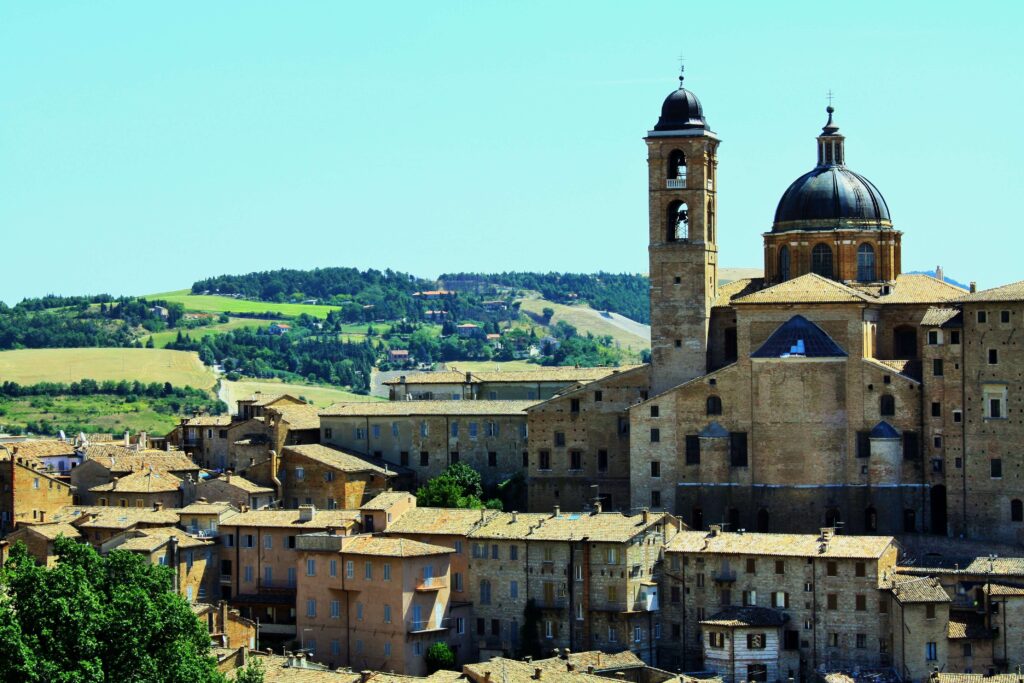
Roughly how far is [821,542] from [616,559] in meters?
6.88

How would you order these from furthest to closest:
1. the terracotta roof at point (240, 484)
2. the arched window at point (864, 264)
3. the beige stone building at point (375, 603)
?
the arched window at point (864, 264)
the terracotta roof at point (240, 484)
the beige stone building at point (375, 603)

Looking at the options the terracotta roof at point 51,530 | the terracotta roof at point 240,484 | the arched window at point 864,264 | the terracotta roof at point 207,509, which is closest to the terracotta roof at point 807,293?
the arched window at point 864,264

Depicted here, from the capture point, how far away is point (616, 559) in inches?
2827

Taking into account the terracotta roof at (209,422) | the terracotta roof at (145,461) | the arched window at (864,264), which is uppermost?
the arched window at (864,264)

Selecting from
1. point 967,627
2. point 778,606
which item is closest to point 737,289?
point 778,606

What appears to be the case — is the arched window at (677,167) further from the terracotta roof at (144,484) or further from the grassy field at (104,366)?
the grassy field at (104,366)

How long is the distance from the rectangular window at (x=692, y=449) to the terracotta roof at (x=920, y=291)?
9212 millimetres

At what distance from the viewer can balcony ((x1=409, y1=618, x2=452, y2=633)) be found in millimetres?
72219

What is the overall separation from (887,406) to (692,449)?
24.7 feet

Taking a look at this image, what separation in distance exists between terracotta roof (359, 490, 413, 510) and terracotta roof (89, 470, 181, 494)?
915cm

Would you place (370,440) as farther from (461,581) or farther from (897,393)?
(897,393)

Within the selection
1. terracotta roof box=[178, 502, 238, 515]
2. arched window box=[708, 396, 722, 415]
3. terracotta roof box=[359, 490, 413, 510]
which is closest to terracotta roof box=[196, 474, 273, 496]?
terracotta roof box=[178, 502, 238, 515]

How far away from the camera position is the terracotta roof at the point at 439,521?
7581 cm

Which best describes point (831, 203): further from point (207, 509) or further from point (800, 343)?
point (207, 509)
